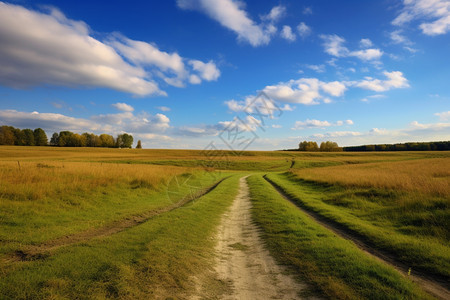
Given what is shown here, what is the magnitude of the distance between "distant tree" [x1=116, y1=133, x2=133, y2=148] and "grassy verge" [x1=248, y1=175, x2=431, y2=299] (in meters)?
144

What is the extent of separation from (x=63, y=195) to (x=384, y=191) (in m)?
19.1

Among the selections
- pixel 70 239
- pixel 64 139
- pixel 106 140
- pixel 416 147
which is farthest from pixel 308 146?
pixel 70 239

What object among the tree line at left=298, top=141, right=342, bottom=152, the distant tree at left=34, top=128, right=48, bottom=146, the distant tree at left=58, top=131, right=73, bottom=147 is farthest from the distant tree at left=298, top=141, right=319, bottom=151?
the distant tree at left=34, top=128, right=48, bottom=146

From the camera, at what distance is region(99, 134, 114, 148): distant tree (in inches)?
5280

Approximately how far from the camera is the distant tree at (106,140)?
134m

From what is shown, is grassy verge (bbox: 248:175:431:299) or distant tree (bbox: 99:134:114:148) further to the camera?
distant tree (bbox: 99:134:114:148)

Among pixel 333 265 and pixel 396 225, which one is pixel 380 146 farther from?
pixel 333 265

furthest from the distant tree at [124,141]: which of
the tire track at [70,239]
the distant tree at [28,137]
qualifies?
the tire track at [70,239]

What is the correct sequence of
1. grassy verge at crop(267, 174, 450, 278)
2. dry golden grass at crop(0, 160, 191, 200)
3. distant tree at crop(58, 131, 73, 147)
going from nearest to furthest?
1. grassy verge at crop(267, 174, 450, 278)
2. dry golden grass at crop(0, 160, 191, 200)
3. distant tree at crop(58, 131, 73, 147)

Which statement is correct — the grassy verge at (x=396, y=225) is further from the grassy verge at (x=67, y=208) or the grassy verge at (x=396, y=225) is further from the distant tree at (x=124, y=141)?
the distant tree at (x=124, y=141)

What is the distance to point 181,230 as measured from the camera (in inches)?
355

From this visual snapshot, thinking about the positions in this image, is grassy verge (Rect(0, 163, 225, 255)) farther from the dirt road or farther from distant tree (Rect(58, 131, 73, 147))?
distant tree (Rect(58, 131, 73, 147))

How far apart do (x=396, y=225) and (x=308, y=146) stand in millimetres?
146994

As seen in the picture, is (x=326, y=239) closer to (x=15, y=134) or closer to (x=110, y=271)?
(x=110, y=271)
